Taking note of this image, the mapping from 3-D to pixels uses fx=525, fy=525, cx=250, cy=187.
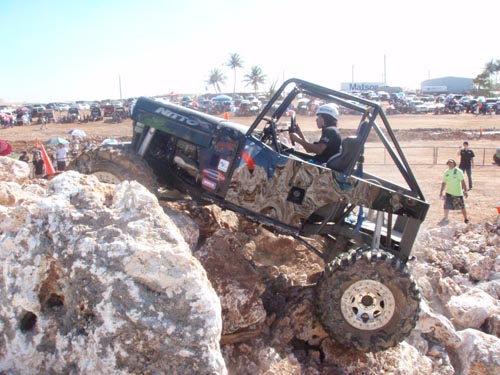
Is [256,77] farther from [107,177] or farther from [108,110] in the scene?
[107,177]

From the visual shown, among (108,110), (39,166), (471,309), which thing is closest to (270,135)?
(471,309)

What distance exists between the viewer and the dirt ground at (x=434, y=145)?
1324cm

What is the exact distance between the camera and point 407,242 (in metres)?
5.55

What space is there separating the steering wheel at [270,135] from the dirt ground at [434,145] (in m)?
1.30

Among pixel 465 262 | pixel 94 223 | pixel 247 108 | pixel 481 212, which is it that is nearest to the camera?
pixel 94 223

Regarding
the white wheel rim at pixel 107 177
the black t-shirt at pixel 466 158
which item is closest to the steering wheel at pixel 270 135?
the white wheel rim at pixel 107 177

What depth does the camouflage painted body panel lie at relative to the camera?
17.0 feet

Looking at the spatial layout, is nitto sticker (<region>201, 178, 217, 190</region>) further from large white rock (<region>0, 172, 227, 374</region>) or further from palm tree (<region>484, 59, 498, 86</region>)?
palm tree (<region>484, 59, 498, 86</region>)

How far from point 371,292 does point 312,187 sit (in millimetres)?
1171

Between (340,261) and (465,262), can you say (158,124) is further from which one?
(465,262)

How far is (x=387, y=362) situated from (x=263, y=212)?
6.12ft

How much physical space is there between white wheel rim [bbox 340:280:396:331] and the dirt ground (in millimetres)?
2409

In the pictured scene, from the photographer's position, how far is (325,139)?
5738 mm

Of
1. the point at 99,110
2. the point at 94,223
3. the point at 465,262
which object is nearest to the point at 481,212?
the point at 465,262
